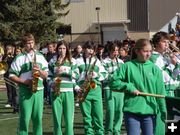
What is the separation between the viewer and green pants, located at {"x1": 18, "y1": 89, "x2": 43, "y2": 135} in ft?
31.0

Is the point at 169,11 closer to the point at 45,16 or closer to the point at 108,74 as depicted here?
the point at 45,16

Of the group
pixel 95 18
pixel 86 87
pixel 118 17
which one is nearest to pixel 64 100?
pixel 86 87

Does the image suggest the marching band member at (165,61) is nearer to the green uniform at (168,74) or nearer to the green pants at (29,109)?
the green uniform at (168,74)

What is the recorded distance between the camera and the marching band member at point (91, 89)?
1091 cm

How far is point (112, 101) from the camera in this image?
11445 millimetres

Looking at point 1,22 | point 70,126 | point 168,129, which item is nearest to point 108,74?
point 70,126

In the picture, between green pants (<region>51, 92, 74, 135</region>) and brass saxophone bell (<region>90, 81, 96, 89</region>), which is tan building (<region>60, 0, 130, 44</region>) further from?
green pants (<region>51, 92, 74, 135</region>)

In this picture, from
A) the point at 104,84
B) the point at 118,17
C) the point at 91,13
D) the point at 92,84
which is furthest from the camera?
the point at 118,17

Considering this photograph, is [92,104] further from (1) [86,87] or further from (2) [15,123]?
(2) [15,123]

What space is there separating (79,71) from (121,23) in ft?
158

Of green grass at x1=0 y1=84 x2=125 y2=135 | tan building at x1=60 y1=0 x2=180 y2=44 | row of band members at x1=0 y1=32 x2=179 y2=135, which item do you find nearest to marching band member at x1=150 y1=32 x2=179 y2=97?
row of band members at x1=0 y1=32 x2=179 y2=135

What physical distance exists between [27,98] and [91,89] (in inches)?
70.3

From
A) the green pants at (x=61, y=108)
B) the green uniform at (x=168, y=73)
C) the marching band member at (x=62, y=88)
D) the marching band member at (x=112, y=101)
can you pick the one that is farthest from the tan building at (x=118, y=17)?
the green uniform at (x=168, y=73)

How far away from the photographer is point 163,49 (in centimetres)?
941
